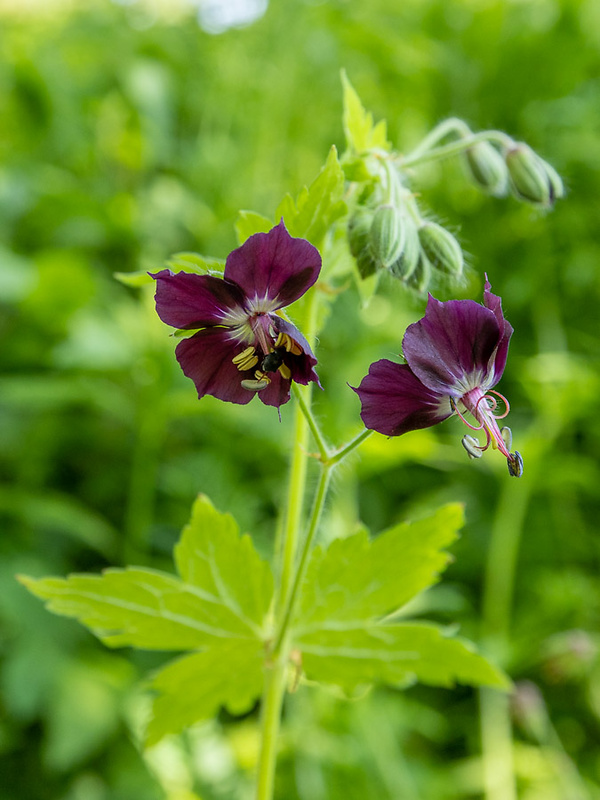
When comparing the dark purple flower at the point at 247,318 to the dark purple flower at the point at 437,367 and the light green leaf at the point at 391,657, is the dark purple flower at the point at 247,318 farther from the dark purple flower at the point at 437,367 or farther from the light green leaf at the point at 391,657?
the light green leaf at the point at 391,657

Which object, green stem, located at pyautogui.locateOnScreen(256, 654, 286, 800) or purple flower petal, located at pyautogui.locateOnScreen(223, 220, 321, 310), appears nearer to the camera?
purple flower petal, located at pyautogui.locateOnScreen(223, 220, 321, 310)

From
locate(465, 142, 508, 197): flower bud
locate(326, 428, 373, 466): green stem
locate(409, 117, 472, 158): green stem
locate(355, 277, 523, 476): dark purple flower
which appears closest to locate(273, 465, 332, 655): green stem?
locate(326, 428, 373, 466): green stem

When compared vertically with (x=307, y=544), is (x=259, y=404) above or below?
above

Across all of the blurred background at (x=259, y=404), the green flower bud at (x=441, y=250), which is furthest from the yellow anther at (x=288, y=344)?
the blurred background at (x=259, y=404)

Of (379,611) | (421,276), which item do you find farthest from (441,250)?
(379,611)

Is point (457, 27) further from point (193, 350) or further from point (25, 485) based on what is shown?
point (193, 350)

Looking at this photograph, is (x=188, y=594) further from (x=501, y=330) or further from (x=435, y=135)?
(x=435, y=135)

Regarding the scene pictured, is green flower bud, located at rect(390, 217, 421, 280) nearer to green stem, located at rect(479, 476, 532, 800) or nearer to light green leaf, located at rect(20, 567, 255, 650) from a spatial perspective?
light green leaf, located at rect(20, 567, 255, 650)
